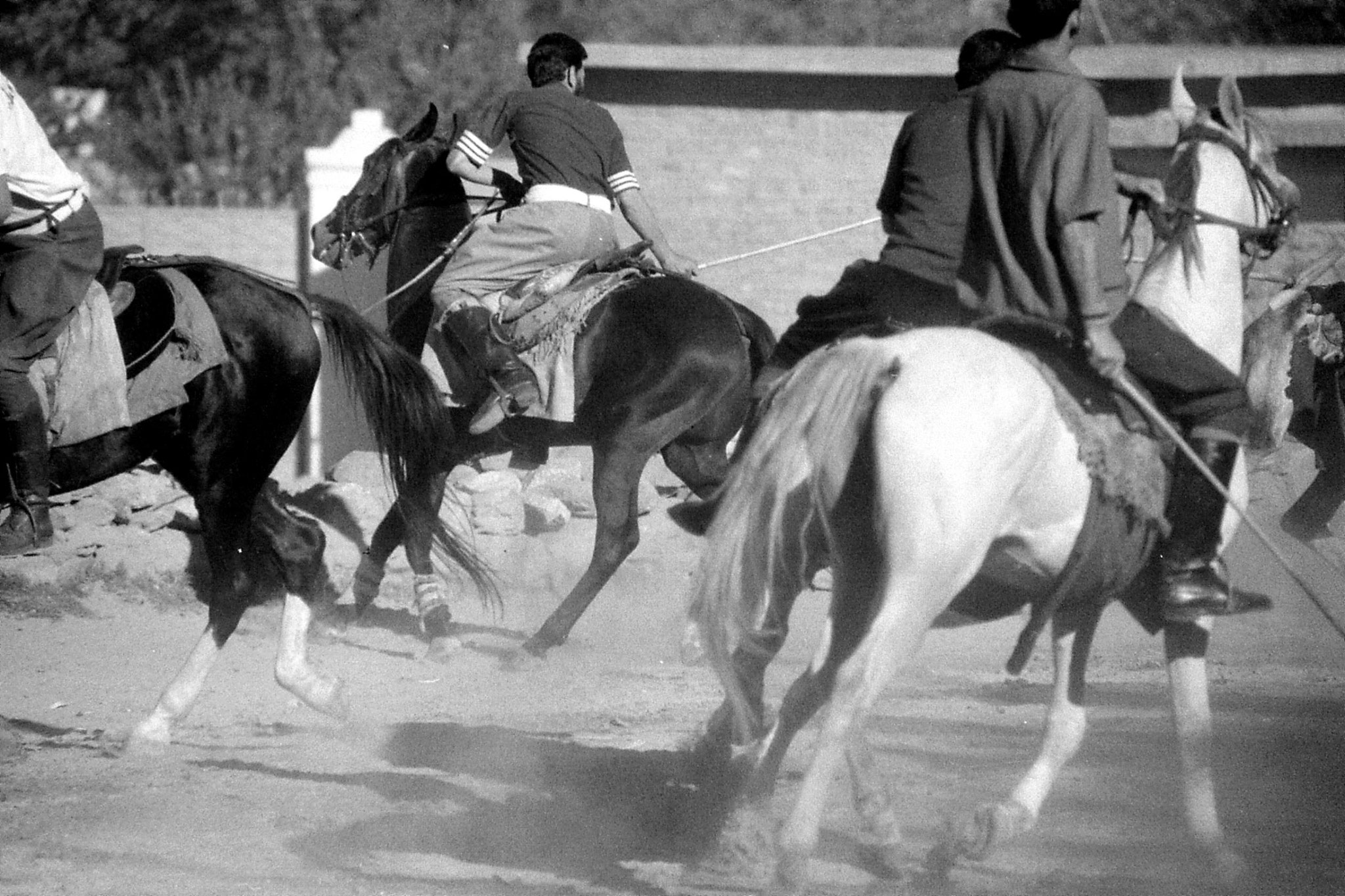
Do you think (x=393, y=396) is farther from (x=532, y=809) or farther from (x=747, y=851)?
(x=747, y=851)

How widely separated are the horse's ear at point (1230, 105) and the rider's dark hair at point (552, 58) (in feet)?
12.2

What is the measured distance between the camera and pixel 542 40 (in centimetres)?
873

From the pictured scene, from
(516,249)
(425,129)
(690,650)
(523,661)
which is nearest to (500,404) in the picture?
(516,249)

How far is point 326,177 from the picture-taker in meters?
13.0

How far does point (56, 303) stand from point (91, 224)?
34 centimetres

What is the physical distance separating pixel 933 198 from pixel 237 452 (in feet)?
9.43

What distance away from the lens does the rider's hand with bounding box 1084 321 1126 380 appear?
5066 mm

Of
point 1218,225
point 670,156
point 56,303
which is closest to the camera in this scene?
point 1218,225

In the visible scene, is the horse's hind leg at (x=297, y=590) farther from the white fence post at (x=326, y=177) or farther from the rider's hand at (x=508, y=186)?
the white fence post at (x=326, y=177)

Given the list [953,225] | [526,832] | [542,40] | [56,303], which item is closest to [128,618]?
[56,303]

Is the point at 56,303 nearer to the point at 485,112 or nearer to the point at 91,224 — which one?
the point at 91,224

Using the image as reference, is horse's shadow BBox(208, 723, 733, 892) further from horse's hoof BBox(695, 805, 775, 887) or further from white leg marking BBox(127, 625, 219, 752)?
white leg marking BBox(127, 625, 219, 752)

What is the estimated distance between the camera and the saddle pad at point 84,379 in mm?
6812

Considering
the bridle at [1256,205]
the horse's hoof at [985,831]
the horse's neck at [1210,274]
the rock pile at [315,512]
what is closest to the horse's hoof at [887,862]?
the horse's hoof at [985,831]
